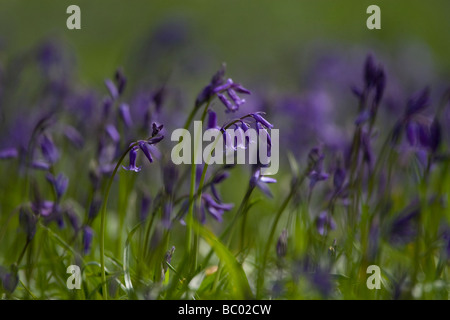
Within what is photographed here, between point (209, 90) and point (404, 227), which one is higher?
point (209, 90)

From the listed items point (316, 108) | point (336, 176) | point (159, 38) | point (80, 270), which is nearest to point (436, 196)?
point (336, 176)

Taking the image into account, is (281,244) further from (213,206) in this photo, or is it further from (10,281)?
(10,281)

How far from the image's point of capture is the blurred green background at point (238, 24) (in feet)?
34.5

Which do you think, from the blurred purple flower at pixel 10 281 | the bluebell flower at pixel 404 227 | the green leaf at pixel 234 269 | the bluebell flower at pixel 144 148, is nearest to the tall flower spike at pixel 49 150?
the blurred purple flower at pixel 10 281

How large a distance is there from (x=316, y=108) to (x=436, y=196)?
2.11m

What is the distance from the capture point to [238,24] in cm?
1190

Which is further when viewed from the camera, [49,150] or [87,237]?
[49,150]

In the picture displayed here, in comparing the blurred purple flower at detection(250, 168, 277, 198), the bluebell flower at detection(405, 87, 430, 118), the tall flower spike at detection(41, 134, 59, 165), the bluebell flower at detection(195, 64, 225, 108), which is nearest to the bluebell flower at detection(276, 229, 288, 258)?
A: the blurred purple flower at detection(250, 168, 277, 198)

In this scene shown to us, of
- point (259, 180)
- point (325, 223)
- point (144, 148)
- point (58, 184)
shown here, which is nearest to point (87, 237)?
point (58, 184)

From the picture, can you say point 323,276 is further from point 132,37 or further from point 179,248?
point 132,37

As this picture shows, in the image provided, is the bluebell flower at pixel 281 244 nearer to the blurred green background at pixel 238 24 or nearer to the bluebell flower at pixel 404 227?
the bluebell flower at pixel 404 227

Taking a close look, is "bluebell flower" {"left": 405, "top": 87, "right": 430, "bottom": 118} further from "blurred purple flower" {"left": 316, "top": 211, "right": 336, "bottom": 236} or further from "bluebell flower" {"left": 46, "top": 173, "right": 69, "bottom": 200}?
"bluebell flower" {"left": 46, "top": 173, "right": 69, "bottom": 200}

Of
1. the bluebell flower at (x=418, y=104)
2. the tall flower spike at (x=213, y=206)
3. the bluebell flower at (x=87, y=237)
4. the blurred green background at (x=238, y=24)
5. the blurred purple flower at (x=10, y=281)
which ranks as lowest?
the blurred purple flower at (x=10, y=281)
